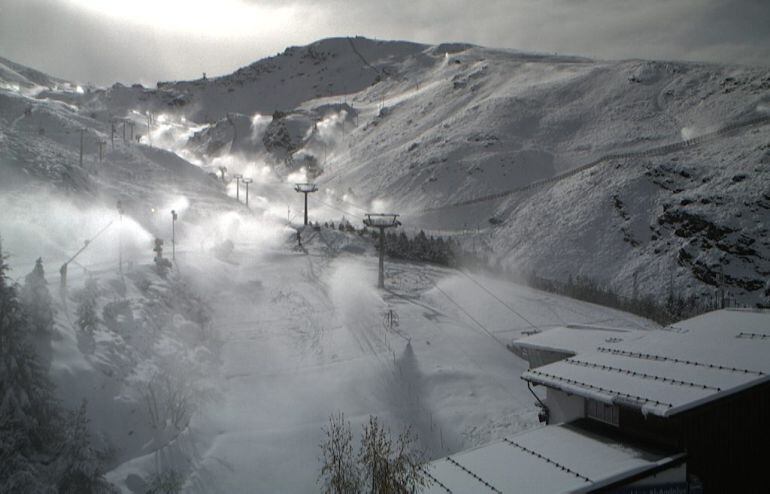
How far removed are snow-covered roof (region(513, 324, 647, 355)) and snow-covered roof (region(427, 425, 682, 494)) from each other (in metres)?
4.63

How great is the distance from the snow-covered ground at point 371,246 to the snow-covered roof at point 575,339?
2135 mm

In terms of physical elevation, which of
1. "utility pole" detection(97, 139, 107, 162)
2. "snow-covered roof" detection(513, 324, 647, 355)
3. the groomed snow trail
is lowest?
the groomed snow trail

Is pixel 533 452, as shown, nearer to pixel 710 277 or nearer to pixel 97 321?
pixel 97 321

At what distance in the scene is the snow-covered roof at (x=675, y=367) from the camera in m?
10.2

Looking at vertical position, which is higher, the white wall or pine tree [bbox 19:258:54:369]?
pine tree [bbox 19:258:54:369]

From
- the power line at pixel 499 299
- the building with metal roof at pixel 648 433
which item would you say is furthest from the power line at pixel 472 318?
the building with metal roof at pixel 648 433

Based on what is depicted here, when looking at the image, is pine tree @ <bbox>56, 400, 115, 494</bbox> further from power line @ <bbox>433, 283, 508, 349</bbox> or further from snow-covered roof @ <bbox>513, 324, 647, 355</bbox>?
power line @ <bbox>433, 283, 508, 349</bbox>

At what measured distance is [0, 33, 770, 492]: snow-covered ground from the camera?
16.6 meters

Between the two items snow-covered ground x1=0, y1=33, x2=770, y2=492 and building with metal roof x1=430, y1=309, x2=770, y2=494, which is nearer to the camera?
building with metal roof x1=430, y1=309, x2=770, y2=494

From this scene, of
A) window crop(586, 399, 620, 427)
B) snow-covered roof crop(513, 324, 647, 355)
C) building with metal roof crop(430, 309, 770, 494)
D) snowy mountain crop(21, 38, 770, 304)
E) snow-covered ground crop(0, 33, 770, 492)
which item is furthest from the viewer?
snowy mountain crop(21, 38, 770, 304)

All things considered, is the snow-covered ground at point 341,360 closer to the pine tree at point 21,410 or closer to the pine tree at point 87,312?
the pine tree at point 21,410

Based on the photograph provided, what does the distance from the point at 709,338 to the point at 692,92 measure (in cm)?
6298

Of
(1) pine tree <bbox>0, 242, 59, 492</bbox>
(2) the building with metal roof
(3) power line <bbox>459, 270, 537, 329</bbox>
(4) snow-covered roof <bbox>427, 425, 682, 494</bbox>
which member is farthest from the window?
(3) power line <bbox>459, 270, 537, 329</bbox>

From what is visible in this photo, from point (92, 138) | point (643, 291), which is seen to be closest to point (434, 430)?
point (643, 291)
